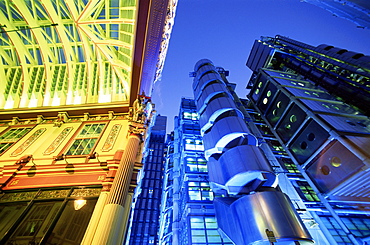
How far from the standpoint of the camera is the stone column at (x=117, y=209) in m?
6.15

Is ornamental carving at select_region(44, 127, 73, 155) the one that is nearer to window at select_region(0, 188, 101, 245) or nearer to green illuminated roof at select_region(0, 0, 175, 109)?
window at select_region(0, 188, 101, 245)

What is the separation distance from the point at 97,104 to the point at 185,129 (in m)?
14.0

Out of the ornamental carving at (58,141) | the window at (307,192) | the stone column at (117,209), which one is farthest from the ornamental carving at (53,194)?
the window at (307,192)

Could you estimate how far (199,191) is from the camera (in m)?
18.5

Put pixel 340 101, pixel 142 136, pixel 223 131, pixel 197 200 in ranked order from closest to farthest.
Result: pixel 142 136, pixel 223 131, pixel 197 200, pixel 340 101

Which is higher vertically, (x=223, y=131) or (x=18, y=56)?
(x=18, y=56)

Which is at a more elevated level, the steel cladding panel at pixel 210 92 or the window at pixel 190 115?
the window at pixel 190 115

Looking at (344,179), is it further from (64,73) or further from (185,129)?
(64,73)

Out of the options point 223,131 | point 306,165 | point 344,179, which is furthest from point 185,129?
point 344,179

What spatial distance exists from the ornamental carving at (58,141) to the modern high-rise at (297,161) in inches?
385

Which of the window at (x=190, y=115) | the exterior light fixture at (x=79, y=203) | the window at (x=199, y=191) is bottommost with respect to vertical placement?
the exterior light fixture at (x=79, y=203)

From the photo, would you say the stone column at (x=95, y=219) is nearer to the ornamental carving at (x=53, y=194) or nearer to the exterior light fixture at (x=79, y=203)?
the exterior light fixture at (x=79, y=203)

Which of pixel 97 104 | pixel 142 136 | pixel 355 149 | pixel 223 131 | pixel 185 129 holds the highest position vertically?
pixel 185 129

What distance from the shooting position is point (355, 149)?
11273 millimetres
